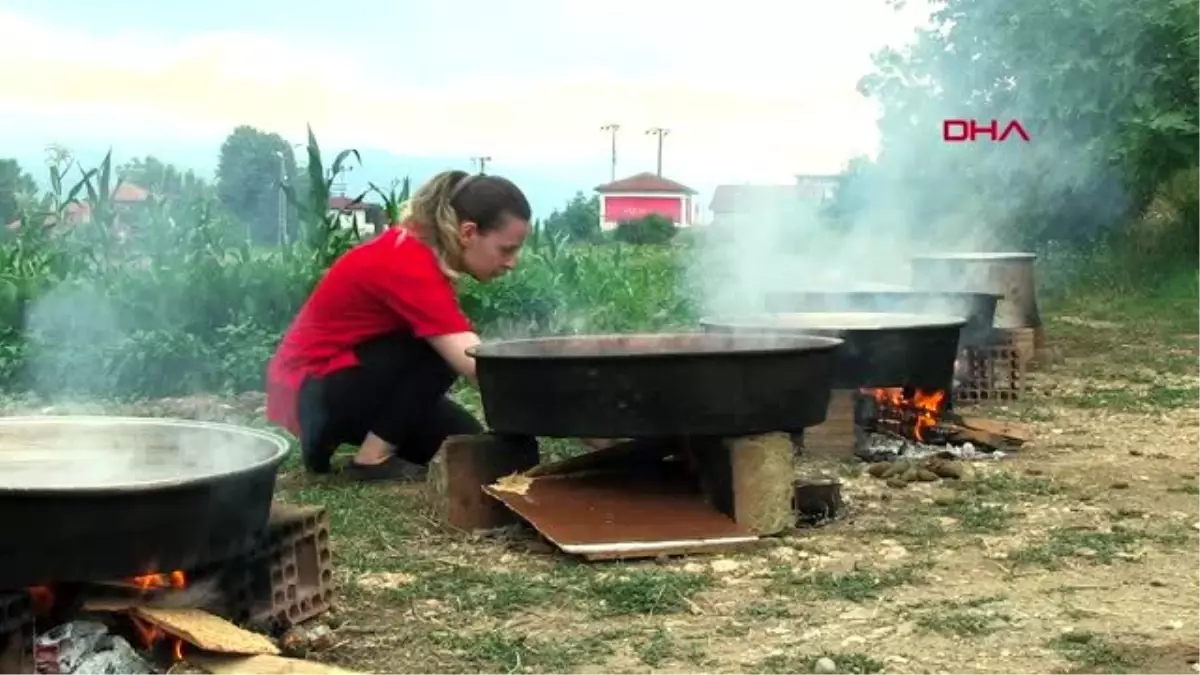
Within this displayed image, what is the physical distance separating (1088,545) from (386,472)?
7.18 feet

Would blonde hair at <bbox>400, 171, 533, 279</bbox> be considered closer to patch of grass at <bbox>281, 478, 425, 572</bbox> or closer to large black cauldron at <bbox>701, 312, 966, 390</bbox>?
patch of grass at <bbox>281, 478, 425, 572</bbox>

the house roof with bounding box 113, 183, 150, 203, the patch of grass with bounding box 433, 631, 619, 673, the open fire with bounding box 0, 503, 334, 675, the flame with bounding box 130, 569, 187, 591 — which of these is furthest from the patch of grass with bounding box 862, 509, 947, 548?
the house roof with bounding box 113, 183, 150, 203

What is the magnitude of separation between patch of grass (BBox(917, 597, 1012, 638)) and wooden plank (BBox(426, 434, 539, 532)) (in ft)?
4.46

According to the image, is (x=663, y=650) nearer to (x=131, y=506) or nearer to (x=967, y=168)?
(x=131, y=506)

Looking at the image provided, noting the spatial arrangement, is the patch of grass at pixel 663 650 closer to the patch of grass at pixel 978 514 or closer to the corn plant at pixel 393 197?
the patch of grass at pixel 978 514

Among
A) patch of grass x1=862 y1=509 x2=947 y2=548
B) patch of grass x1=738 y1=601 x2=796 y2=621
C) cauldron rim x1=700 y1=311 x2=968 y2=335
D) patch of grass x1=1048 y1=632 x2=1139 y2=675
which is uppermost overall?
cauldron rim x1=700 y1=311 x2=968 y2=335

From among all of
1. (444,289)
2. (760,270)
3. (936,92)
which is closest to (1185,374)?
(760,270)

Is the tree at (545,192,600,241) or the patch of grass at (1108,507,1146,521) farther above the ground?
the tree at (545,192,600,241)

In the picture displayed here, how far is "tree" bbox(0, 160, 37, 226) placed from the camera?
6.75 m

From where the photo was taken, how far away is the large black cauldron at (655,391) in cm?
388

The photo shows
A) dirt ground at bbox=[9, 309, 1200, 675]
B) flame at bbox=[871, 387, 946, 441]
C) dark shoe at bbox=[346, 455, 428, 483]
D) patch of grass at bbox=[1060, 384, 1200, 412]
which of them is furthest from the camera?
patch of grass at bbox=[1060, 384, 1200, 412]

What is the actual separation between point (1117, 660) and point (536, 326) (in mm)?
5258

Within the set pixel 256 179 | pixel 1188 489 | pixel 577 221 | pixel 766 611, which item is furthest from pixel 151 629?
pixel 577 221

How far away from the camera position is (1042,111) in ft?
47.8
